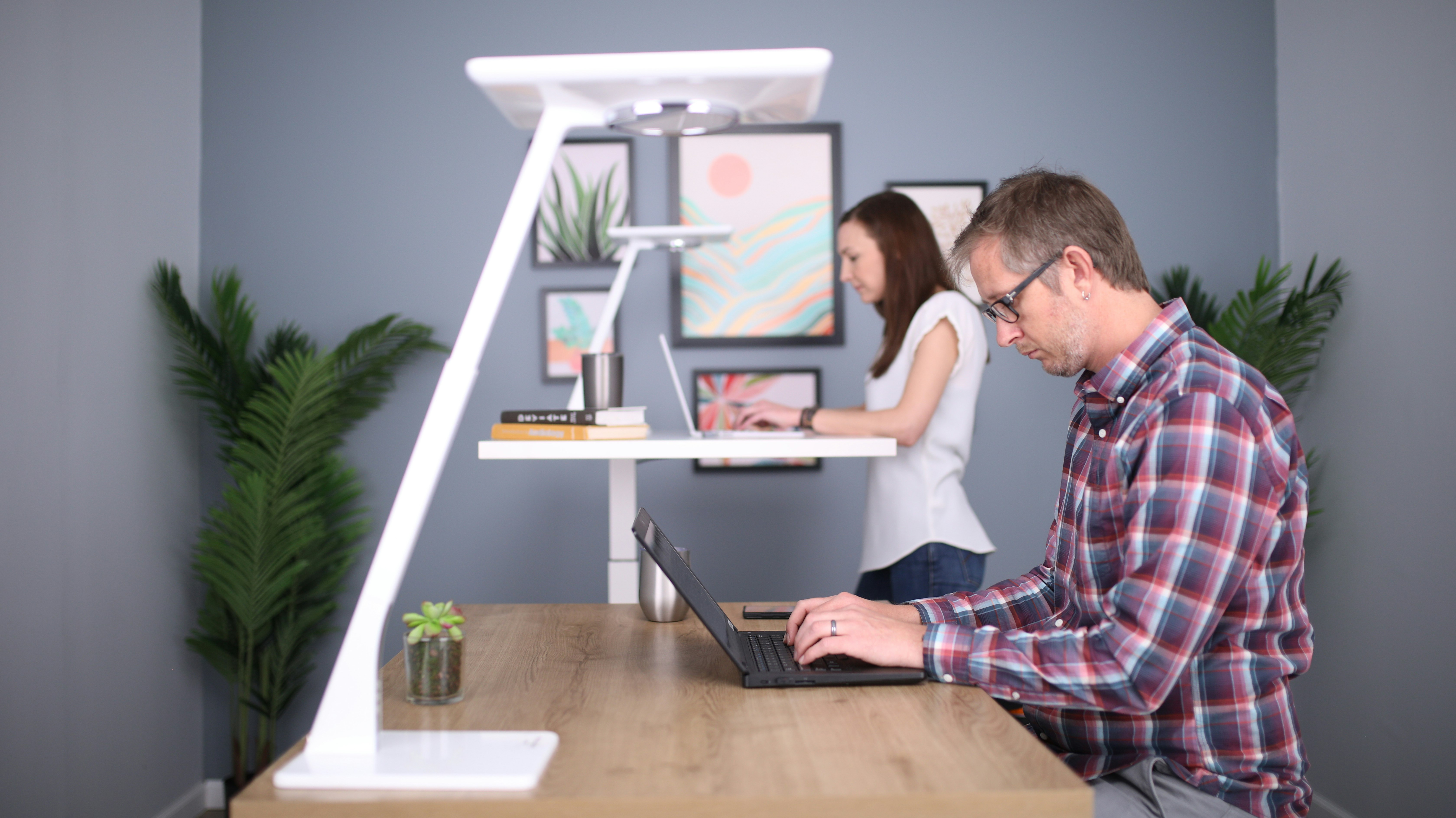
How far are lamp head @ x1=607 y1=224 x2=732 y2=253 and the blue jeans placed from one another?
1.02 meters

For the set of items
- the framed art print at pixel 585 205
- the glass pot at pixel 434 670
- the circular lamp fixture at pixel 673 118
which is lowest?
the glass pot at pixel 434 670

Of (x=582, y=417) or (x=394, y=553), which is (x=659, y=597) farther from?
(x=394, y=553)

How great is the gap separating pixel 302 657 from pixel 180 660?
1.24 feet

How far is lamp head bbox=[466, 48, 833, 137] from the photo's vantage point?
968mm

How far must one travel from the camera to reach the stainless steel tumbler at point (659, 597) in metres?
1.61

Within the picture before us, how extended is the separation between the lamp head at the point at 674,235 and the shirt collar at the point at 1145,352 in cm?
147

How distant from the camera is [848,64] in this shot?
3104 mm

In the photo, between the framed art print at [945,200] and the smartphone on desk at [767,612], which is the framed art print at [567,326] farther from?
the smartphone on desk at [767,612]

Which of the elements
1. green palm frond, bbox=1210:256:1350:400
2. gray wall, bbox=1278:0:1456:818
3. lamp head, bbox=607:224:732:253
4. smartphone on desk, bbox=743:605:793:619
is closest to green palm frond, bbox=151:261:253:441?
lamp head, bbox=607:224:732:253

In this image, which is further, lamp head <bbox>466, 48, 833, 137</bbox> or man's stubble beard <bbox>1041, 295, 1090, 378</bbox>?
man's stubble beard <bbox>1041, 295, 1090, 378</bbox>

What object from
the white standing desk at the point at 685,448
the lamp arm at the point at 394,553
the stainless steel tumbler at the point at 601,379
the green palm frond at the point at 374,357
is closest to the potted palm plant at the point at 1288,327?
the white standing desk at the point at 685,448

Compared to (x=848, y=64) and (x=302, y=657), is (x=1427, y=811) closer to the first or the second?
(x=848, y=64)

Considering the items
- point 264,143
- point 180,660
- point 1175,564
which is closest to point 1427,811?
point 1175,564

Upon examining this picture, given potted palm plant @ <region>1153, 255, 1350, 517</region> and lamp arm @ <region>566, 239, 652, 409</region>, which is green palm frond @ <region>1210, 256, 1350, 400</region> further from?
lamp arm @ <region>566, 239, 652, 409</region>
